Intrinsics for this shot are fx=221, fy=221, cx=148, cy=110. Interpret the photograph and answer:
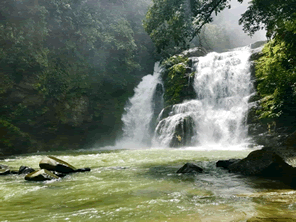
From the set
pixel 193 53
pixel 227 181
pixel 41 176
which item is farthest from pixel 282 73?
pixel 193 53

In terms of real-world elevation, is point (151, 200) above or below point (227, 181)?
below

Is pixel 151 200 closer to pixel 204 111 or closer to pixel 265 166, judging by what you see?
pixel 265 166

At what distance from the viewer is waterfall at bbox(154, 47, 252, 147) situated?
1686 cm

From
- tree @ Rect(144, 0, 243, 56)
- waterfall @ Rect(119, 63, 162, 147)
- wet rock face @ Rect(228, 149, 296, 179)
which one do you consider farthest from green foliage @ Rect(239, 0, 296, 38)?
waterfall @ Rect(119, 63, 162, 147)

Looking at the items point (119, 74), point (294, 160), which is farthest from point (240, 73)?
point (294, 160)

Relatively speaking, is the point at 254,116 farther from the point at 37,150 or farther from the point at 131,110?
the point at 37,150

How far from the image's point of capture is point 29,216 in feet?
11.2

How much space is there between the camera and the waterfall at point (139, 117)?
2245 centimetres

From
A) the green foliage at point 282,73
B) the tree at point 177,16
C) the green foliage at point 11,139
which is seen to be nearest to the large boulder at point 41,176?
the tree at point 177,16

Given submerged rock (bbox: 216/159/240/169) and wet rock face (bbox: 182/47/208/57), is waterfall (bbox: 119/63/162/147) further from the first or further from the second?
submerged rock (bbox: 216/159/240/169)

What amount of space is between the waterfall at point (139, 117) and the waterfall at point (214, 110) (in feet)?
13.2

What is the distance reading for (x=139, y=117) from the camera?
23.7 metres

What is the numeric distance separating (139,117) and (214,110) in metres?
8.21

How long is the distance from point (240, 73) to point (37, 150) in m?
18.3
